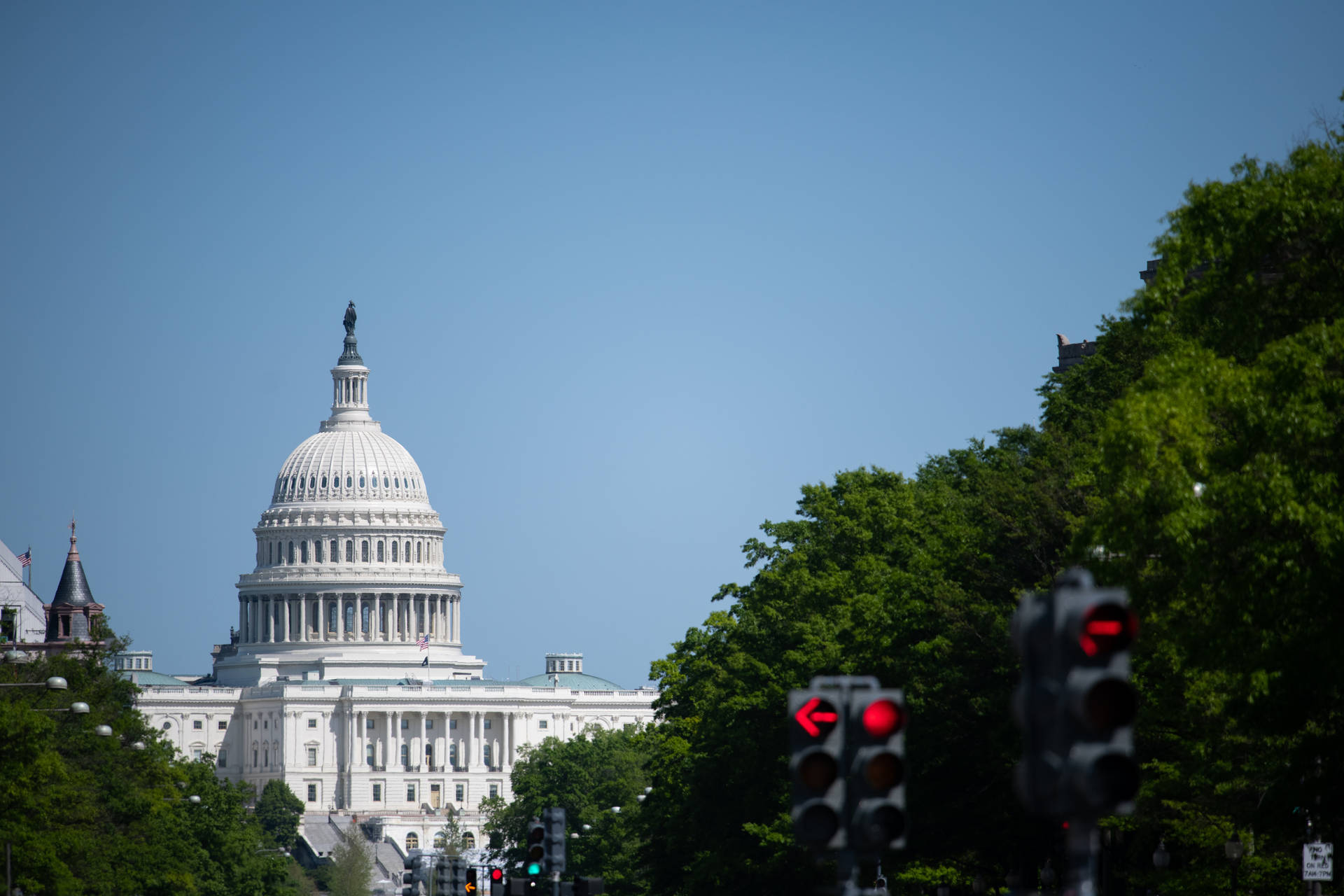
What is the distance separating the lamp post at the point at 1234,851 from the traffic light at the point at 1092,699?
28936mm

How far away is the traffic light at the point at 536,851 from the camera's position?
42094mm

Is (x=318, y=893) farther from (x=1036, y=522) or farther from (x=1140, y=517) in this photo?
(x=1140, y=517)

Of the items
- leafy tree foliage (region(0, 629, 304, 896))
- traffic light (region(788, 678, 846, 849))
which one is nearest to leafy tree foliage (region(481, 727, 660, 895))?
leafy tree foliage (region(0, 629, 304, 896))

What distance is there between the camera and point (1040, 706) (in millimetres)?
13633

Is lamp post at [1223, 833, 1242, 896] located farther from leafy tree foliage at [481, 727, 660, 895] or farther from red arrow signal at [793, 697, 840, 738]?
leafy tree foliage at [481, 727, 660, 895]

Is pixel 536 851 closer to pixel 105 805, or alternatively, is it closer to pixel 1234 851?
pixel 1234 851

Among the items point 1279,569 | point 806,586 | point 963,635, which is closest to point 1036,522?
point 963,635

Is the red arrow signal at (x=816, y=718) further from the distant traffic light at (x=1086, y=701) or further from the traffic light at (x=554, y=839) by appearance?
the traffic light at (x=554, y=839)

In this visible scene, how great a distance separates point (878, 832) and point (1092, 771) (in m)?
3.98

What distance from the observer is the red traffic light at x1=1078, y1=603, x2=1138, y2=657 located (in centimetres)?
1332

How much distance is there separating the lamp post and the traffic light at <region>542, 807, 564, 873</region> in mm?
11343

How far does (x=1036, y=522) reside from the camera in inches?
1962

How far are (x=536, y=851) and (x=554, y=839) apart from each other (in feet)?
3.40

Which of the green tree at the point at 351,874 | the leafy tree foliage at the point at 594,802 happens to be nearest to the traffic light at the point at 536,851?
the leafy tree foliage at the point at 594,802
